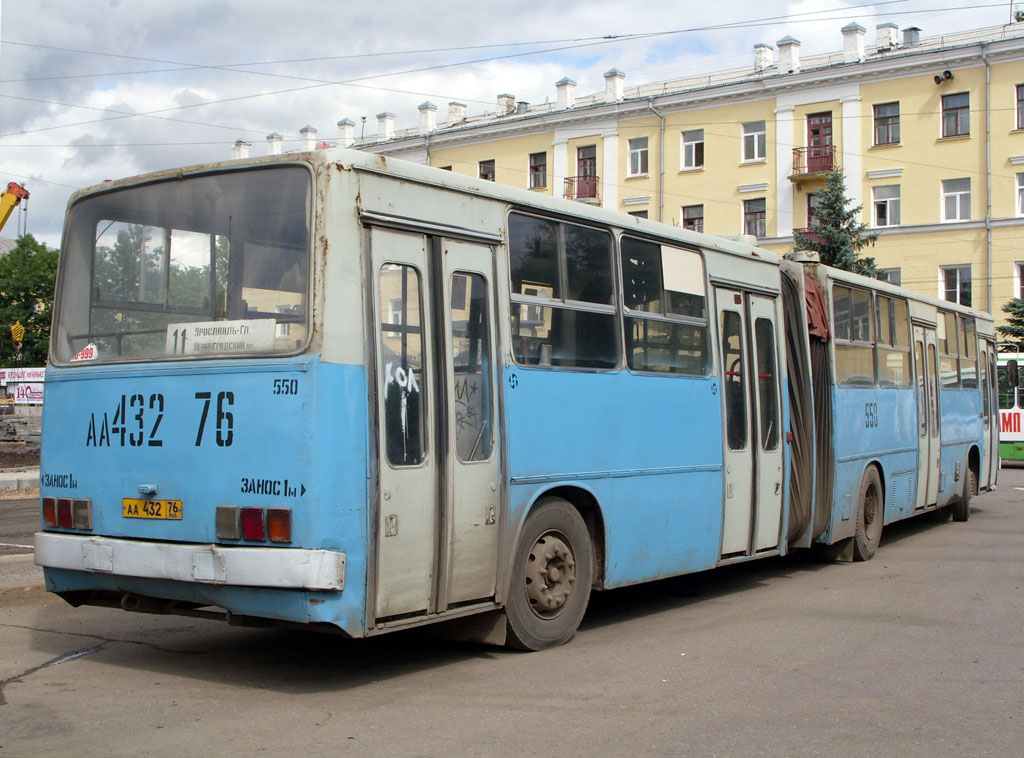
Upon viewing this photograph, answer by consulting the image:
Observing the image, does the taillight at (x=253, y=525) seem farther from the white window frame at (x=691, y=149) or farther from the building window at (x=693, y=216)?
the white window frame at (x=691, y=149)

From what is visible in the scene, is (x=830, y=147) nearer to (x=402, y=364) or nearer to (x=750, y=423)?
(x=750, y=423)

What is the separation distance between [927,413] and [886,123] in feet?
106

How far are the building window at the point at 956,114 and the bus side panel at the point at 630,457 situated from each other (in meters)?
37.5

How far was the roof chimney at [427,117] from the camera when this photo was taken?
57000 mm

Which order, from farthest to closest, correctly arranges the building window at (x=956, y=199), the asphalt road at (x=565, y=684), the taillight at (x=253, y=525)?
1. the building window at (x=956, y=199)
2. the taillight at (x=253, y=525)
3. the asphalt road at (x=565, y=684)

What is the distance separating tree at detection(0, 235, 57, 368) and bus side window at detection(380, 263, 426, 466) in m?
75.0

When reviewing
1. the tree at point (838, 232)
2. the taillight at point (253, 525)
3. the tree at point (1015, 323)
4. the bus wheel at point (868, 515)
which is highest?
the tree at point (838, 232)

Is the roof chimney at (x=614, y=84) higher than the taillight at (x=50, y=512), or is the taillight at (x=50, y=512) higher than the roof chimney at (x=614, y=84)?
the roof chimney at (x=614, y=84)

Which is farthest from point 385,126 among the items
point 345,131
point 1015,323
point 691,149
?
point 1015,323

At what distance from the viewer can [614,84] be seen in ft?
169

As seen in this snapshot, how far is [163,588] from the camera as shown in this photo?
680 cm

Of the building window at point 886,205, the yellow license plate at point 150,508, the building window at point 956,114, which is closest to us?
the yellow license plate at point 150,508

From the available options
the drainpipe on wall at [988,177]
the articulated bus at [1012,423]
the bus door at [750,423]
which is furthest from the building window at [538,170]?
the bus door at [750,423]

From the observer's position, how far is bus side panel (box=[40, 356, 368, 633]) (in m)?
6.33
